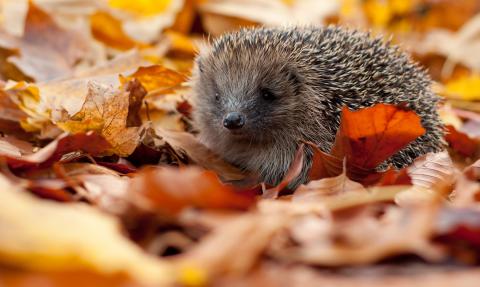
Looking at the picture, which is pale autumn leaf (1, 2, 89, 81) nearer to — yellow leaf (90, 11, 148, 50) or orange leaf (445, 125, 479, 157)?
yellow leaf (90, 11, 148, 50)

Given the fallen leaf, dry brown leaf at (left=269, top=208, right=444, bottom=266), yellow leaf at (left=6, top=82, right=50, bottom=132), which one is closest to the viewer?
dry brown leaf at (left=269, top=208, right=444, bottom=266)

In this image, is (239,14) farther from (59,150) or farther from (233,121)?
(59,150)

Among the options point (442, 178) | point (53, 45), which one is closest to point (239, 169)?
point (442, 178)

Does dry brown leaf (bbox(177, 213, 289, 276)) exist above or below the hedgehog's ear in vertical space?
below

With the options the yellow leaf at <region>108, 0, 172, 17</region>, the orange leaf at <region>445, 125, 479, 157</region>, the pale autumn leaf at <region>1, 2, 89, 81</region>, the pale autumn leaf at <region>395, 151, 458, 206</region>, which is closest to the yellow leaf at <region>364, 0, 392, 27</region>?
the yellow leaf at <region>108, 0, 172, 17</region>

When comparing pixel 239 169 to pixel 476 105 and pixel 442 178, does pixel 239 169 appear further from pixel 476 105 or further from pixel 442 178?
pixel 476 105

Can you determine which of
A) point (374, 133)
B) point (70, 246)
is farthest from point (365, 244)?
point (374, 133)

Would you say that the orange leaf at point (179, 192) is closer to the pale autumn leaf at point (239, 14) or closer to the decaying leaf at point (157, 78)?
the decaying leaf at point (157, 78)

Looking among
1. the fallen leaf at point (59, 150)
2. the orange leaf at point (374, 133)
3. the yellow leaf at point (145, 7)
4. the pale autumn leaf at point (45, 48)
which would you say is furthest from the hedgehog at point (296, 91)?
the yellow leaf at point (145, 7)
